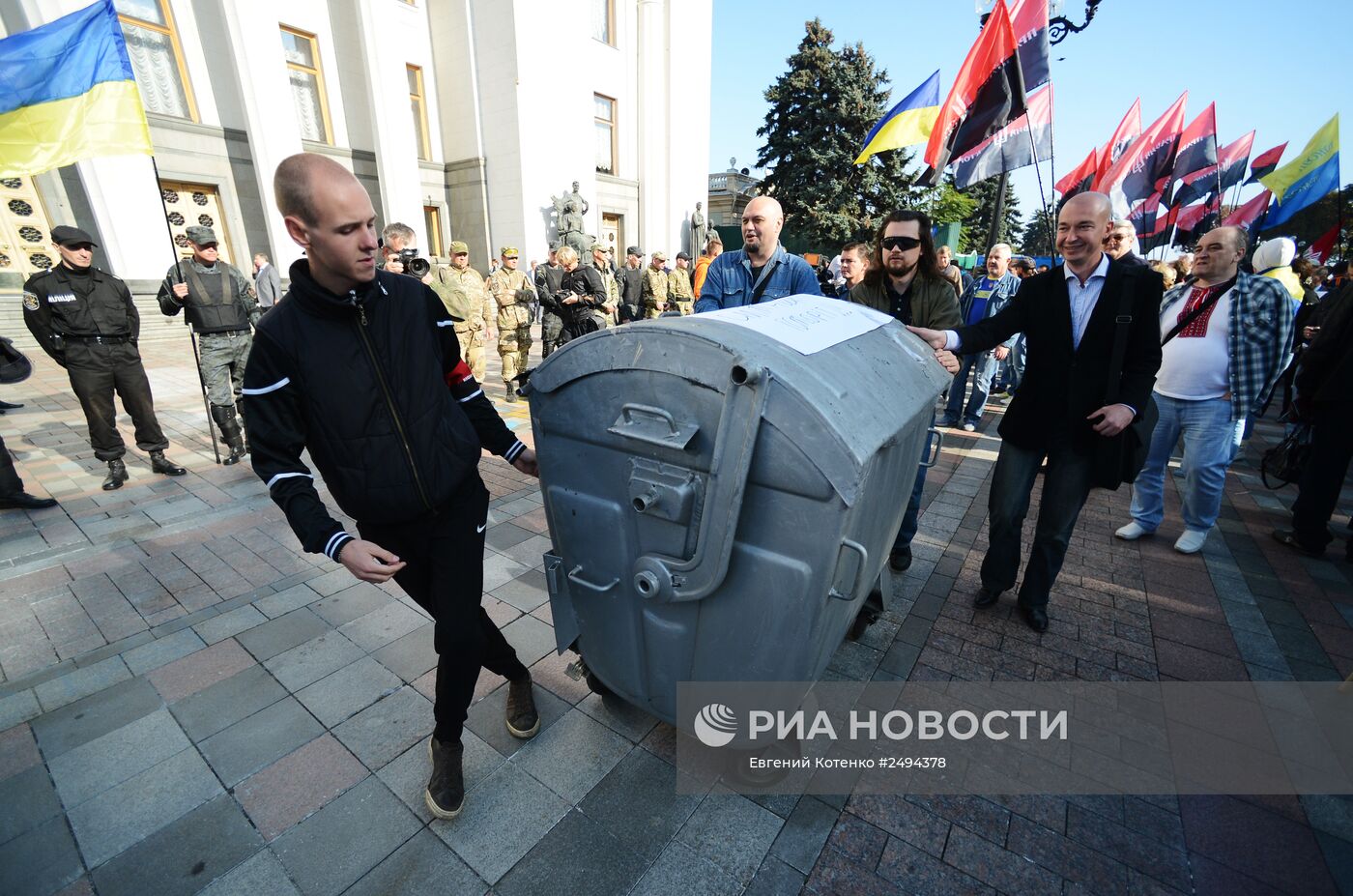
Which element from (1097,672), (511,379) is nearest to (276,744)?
(1097,672)

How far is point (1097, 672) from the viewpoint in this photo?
2.66 metres

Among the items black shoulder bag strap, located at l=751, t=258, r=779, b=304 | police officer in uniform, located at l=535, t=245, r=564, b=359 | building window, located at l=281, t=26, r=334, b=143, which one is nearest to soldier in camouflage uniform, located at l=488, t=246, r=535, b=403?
police officer in uniform, located at l=535, t=245, r=564, b=359

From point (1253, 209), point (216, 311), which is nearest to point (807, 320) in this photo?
point (216, 311)

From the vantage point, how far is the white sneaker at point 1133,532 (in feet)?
13.0

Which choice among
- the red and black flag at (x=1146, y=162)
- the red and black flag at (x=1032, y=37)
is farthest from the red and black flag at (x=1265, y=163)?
the red and black flag at (x=1032, y=37)

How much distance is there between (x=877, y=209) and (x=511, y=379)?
22544mm

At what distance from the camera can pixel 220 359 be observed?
510cm

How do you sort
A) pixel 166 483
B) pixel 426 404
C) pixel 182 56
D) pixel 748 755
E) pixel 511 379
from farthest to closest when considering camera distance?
pixel 182 56 < pixel 511 379 < pixel 166 483 < pixel 748 755 < pixel 426 404

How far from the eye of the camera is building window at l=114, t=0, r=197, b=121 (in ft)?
36.3

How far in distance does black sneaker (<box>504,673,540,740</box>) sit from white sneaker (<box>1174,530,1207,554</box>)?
4224 mm

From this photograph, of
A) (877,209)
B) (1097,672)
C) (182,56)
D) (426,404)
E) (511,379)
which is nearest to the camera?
(426,404)

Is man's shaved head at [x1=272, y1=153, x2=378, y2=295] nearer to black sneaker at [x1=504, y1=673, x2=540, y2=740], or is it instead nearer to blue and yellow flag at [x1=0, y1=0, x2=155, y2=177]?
black sneaker at [x1=504, y1=673, x2=540, y2=740]

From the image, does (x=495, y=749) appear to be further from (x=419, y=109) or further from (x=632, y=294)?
(x=419, y=109)

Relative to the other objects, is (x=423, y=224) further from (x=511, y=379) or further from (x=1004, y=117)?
(x=1004, y=117)
